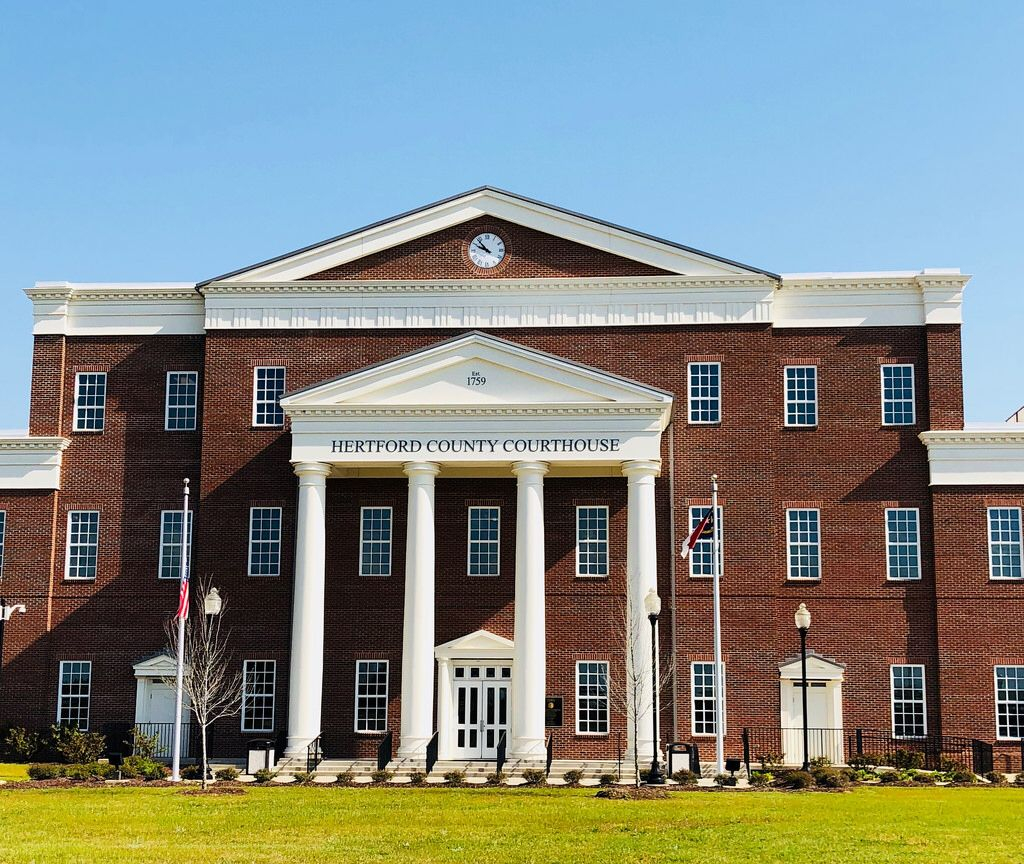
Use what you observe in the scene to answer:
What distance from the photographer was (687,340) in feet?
141

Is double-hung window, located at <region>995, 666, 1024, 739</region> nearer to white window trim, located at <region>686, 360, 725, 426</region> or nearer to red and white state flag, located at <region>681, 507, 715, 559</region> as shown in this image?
red and white state flag, located at <region>681, 507, 715, 559</region>

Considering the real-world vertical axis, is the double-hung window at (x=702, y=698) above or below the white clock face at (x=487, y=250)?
below

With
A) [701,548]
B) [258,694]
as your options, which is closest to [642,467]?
[701,548]

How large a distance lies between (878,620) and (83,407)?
86.9ft

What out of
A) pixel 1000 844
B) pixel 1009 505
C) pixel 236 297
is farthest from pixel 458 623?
pixel 1000 844

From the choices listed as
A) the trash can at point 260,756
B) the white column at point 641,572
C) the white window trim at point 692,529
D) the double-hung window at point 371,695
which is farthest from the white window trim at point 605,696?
the trash can at point 260,756

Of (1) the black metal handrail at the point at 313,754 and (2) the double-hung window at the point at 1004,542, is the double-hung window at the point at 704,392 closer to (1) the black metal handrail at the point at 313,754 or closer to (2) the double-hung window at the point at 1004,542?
(2) the double-hung window at the point at 1004,542

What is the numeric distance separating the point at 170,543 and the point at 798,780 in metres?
21.5

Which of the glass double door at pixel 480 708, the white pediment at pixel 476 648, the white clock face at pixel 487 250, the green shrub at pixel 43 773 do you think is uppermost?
the white clock face at pixel 487 250

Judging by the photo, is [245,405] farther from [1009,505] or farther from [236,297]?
[1009,505]

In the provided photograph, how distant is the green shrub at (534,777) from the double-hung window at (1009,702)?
579 inches

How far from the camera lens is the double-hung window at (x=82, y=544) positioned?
144ft

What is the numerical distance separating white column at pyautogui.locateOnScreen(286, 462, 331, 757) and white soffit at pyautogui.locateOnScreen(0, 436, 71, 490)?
937 centimetres

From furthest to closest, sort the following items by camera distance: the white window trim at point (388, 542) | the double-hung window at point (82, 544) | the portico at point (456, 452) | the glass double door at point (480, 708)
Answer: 1. the double-hung window at point (82, 544)
2. the white window trim at point (388, 542)
3. the glass double door at point (480, 708)
4. the portico at point (456, 452)
